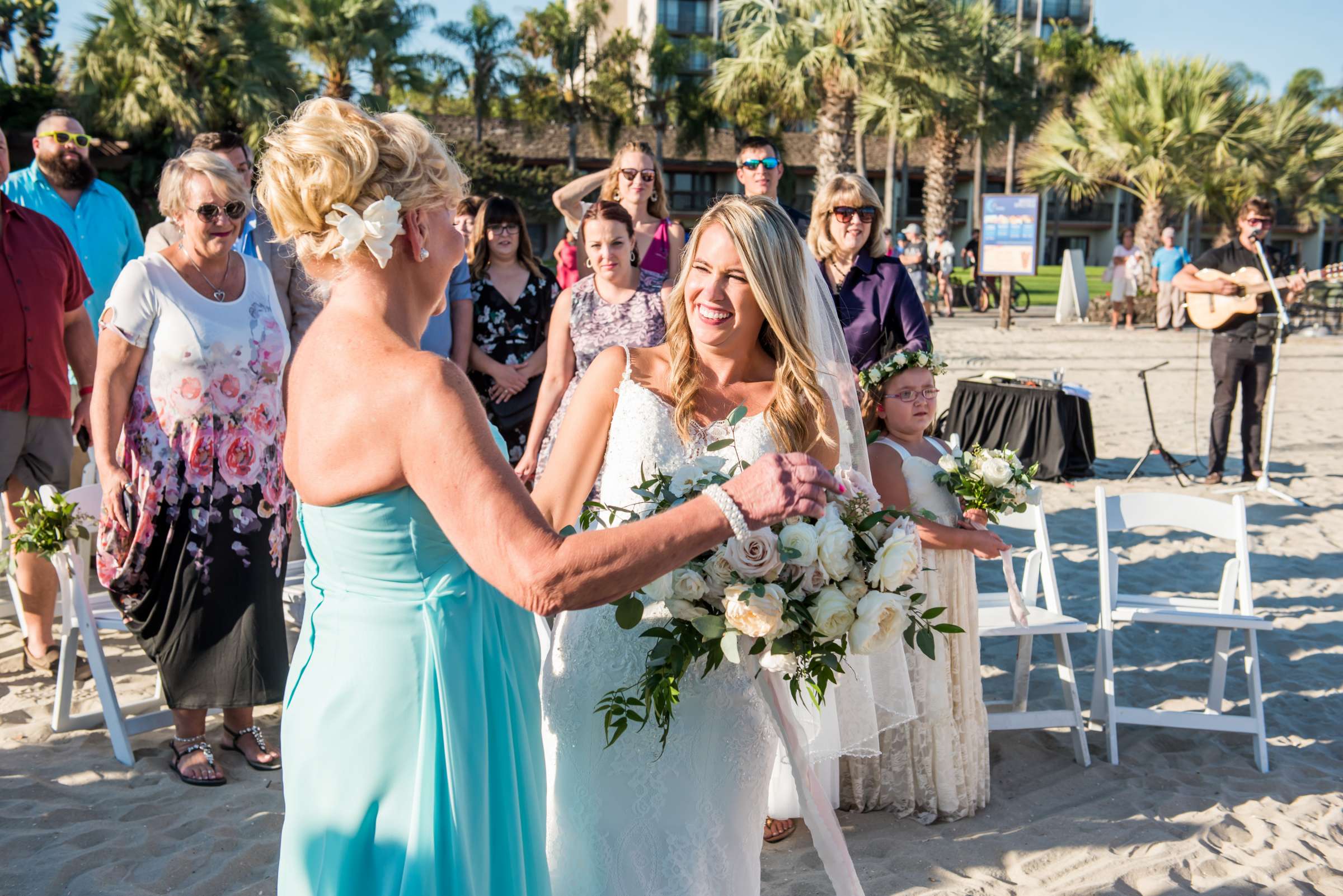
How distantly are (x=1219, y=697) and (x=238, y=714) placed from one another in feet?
14.5

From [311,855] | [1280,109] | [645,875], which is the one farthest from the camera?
[1280,109]

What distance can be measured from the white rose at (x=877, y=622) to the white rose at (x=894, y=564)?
0.10 ft

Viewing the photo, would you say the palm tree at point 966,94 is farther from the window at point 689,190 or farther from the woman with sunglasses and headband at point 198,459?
the woman with sunglasses and headband at point 198,459

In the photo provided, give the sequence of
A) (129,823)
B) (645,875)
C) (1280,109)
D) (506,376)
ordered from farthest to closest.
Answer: (1280,109), (506,376), (129,823), (645,875)

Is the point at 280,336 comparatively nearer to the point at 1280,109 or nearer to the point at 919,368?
the point at 919,368

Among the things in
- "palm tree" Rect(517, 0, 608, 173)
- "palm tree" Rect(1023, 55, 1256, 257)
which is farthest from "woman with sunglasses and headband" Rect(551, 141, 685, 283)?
"palm tree" Rect(517, 0, 608, 173)

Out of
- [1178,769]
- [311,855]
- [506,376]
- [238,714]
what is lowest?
[1178,769]

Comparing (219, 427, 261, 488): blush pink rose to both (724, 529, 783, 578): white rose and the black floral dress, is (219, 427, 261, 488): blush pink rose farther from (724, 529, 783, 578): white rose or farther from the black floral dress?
(724, 529, 783, 578): white rose

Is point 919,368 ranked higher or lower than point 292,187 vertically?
lower

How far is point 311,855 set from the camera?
6.48ft

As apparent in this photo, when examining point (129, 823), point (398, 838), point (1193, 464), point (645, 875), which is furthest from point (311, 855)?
point (1193, 464)

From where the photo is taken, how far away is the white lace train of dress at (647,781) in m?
2.38

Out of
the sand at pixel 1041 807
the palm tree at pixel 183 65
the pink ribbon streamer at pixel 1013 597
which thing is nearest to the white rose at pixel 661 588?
the sand at pixel 1041 807

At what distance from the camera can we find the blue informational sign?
19844 mm
